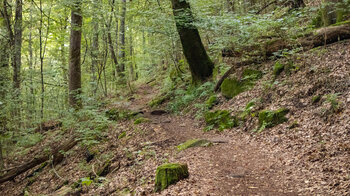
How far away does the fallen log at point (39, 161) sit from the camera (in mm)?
9789

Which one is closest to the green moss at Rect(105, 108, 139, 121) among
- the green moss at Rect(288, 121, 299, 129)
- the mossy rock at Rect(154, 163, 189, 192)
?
the mossy rock at Rect(154, 163, 189, 192)

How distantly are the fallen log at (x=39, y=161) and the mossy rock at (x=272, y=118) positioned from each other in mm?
7222

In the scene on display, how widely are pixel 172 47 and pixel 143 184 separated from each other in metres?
10.0

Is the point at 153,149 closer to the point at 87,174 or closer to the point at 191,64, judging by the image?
the point at 87,174

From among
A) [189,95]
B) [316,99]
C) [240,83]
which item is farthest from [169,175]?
[189,95]

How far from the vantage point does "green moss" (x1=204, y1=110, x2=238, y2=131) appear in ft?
27.9

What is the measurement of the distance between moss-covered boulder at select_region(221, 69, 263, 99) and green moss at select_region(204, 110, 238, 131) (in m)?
1.27

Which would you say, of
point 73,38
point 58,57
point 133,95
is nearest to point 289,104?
point 73,38

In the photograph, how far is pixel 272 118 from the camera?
713 centimetres

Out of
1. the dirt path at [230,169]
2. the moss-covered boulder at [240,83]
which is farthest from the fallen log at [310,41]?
the dirt path at [230,169]

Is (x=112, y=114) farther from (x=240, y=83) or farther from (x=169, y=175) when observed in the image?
(x=169, y=175)

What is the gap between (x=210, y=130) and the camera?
902 centimetres

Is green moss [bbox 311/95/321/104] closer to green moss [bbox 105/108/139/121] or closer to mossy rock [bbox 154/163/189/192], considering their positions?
mossy rock [bbox 154/163/189/192]

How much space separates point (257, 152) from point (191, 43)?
24.5ft
